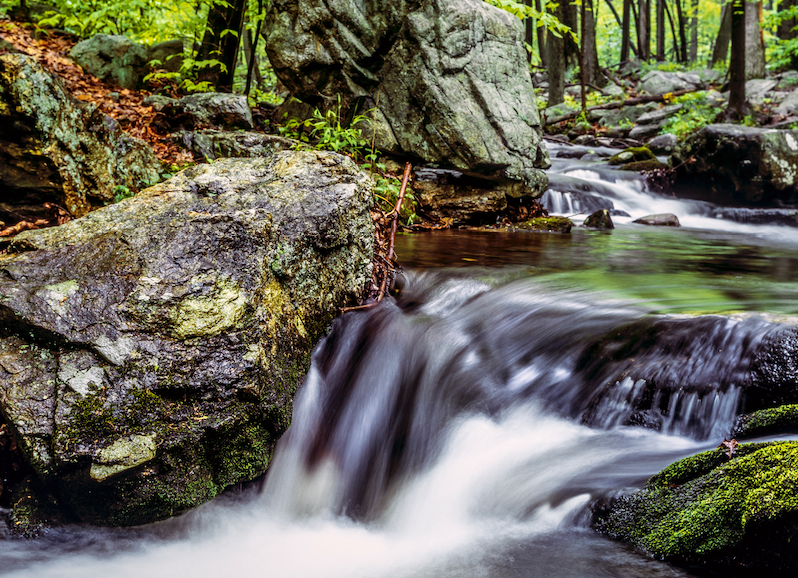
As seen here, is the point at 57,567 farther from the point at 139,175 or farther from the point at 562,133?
the point at 562,133

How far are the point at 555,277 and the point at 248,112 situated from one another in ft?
15.8

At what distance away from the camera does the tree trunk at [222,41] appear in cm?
841

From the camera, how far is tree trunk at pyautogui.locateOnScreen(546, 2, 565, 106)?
16.7m

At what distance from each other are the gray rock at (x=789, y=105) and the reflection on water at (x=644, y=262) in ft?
30.0

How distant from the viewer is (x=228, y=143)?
6285mm

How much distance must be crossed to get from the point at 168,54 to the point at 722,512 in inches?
406

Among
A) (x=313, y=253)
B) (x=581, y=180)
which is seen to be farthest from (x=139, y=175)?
(x=581, y=180)

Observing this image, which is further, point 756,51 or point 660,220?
point 756,51

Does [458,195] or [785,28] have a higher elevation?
[785,28]

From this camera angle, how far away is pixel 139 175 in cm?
468

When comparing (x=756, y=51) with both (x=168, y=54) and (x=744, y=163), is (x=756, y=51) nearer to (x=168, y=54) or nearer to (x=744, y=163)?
(x=744, y=163)

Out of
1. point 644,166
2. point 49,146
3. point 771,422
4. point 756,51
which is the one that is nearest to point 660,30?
point 756,51

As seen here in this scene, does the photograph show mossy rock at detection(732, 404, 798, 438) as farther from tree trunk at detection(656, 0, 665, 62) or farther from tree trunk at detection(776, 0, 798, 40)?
tree trunk at detection(656, 0, 665, 62)

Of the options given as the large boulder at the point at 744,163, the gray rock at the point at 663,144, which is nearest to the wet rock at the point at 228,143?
the large boulder at the point at 744,163
